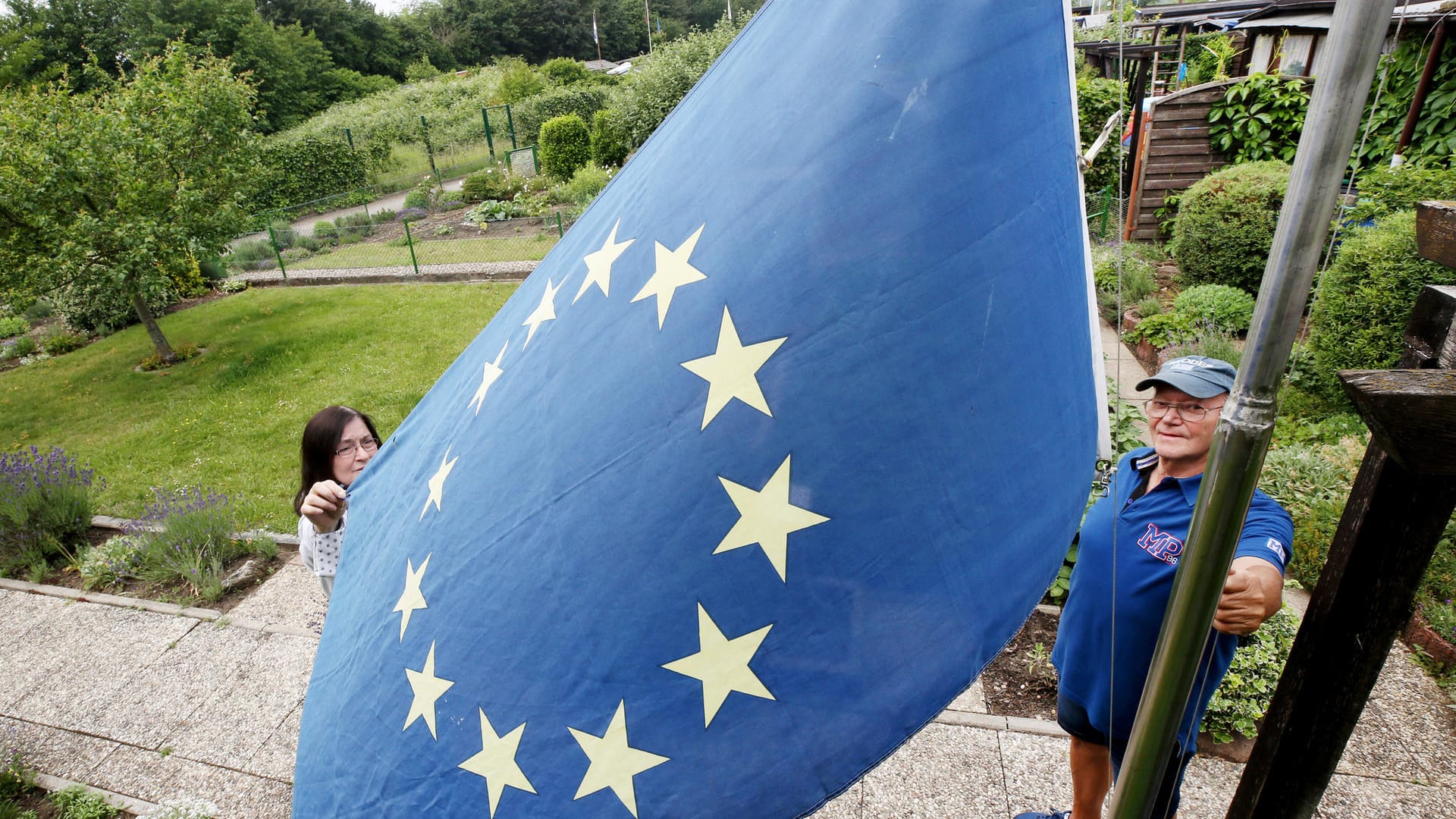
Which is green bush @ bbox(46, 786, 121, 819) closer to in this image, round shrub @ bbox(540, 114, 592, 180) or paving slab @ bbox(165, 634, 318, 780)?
paving slab @ bbox(165, 634, 318, 780)

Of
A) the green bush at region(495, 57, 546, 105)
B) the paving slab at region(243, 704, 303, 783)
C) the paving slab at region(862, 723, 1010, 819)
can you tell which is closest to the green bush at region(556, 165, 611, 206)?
the paving slab at region(243, 704, 303, 783)

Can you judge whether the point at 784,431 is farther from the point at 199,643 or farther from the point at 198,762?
the point at 199,643

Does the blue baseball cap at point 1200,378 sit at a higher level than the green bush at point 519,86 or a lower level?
higher

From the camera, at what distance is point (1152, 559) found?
227 cm

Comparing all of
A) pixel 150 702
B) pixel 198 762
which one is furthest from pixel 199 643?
pixel 198 762

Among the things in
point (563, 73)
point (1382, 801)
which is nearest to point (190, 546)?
point (1382, 801)

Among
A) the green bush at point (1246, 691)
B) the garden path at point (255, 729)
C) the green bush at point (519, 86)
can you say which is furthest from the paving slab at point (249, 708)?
the green bush at point (519, 86)

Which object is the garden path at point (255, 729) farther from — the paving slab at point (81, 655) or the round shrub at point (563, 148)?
Result: the round shrub at point (563, 148)

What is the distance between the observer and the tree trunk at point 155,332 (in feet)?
36.9

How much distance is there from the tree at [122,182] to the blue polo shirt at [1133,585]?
39.1 feet

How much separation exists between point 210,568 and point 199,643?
0.80 metres

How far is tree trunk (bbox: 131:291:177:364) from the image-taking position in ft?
36.9

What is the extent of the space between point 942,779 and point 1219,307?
19.4ft

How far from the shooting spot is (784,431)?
50.9 inches
